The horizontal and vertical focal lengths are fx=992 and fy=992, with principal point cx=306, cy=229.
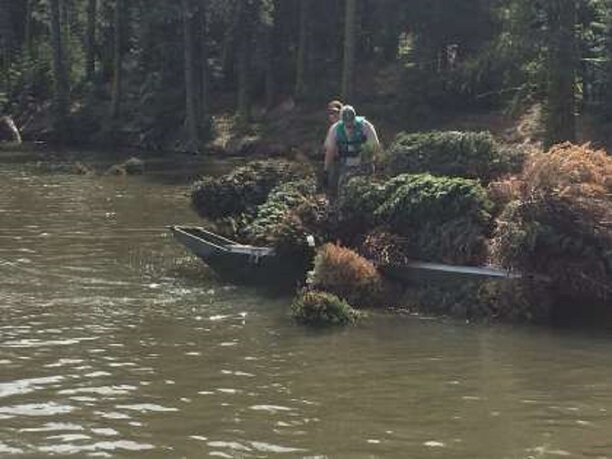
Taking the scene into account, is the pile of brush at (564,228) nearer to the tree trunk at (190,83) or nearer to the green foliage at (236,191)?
the green foliage at (236,191)

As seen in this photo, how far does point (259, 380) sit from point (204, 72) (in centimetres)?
4026

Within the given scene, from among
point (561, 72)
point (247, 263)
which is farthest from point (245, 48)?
point (247, 263)

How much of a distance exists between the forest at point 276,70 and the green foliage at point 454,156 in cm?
1248

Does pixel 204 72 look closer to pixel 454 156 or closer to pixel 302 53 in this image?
pixel 302 53

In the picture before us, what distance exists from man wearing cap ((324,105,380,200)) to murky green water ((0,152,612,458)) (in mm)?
2610

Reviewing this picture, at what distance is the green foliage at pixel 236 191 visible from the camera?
51.4 ft

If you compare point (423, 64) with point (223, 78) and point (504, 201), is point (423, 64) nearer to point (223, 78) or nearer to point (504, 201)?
point (223, 78)

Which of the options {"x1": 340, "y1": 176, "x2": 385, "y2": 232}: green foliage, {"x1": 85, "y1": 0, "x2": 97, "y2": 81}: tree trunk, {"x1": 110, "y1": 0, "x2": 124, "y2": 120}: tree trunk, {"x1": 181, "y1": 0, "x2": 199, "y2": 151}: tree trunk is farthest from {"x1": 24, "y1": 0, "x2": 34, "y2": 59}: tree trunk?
{"x1": 340, "y1": 176, "x2": 385, "y2": 232}: green foliage

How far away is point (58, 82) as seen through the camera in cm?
5159

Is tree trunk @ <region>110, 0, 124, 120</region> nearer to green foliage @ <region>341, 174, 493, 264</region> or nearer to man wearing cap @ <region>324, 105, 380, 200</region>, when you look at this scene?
man wearing cap @ <region>324, 105, 380, 200</region>

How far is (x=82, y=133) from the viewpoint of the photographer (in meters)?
49.8

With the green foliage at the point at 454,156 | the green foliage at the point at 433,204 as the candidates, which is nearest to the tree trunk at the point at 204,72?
the green foliage at the point at 454,156

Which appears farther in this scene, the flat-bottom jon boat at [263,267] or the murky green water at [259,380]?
the flat-bottom jon boat at [263,267]

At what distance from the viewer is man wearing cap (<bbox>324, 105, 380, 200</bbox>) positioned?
1479 cm
